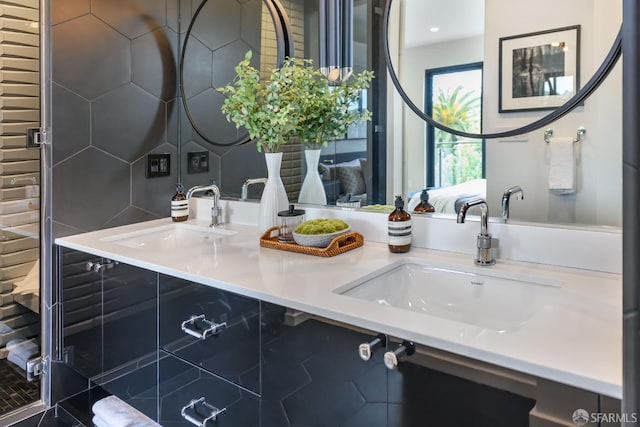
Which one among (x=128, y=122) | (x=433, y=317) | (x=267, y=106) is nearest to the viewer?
(x=433, y=317)

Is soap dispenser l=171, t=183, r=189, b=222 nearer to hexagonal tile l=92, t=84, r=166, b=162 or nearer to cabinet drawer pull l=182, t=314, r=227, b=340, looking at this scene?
hexagonal tile l=92, t=84, r=166, b=162

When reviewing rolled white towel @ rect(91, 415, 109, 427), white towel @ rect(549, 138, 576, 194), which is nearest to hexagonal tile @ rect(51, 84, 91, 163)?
rolled white towel @ rect(91, 415, 109, 427)

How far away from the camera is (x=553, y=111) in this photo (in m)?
1.28

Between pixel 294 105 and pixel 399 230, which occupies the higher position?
pixel 294 105

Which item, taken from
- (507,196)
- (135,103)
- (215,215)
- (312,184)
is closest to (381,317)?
(507,196)

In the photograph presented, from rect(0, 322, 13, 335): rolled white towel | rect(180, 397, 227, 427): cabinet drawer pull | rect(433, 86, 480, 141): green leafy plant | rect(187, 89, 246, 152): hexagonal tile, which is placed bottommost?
rect(180, 397, 227, 427): cabinet drawer pull

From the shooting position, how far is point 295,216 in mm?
1617

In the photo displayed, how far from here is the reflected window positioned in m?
1.41

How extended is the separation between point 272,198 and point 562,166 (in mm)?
945

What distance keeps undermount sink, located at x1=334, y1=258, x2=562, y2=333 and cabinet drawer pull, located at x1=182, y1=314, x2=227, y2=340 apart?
0.35 metres

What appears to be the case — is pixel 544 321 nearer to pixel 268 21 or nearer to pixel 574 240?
pixel 574 240

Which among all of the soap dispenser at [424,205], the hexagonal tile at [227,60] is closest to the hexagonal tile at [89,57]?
the hexagonal tile at [227,60]

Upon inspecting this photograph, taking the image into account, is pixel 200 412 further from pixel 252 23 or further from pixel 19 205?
pixel 252 23

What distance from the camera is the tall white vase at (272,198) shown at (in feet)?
5.66
